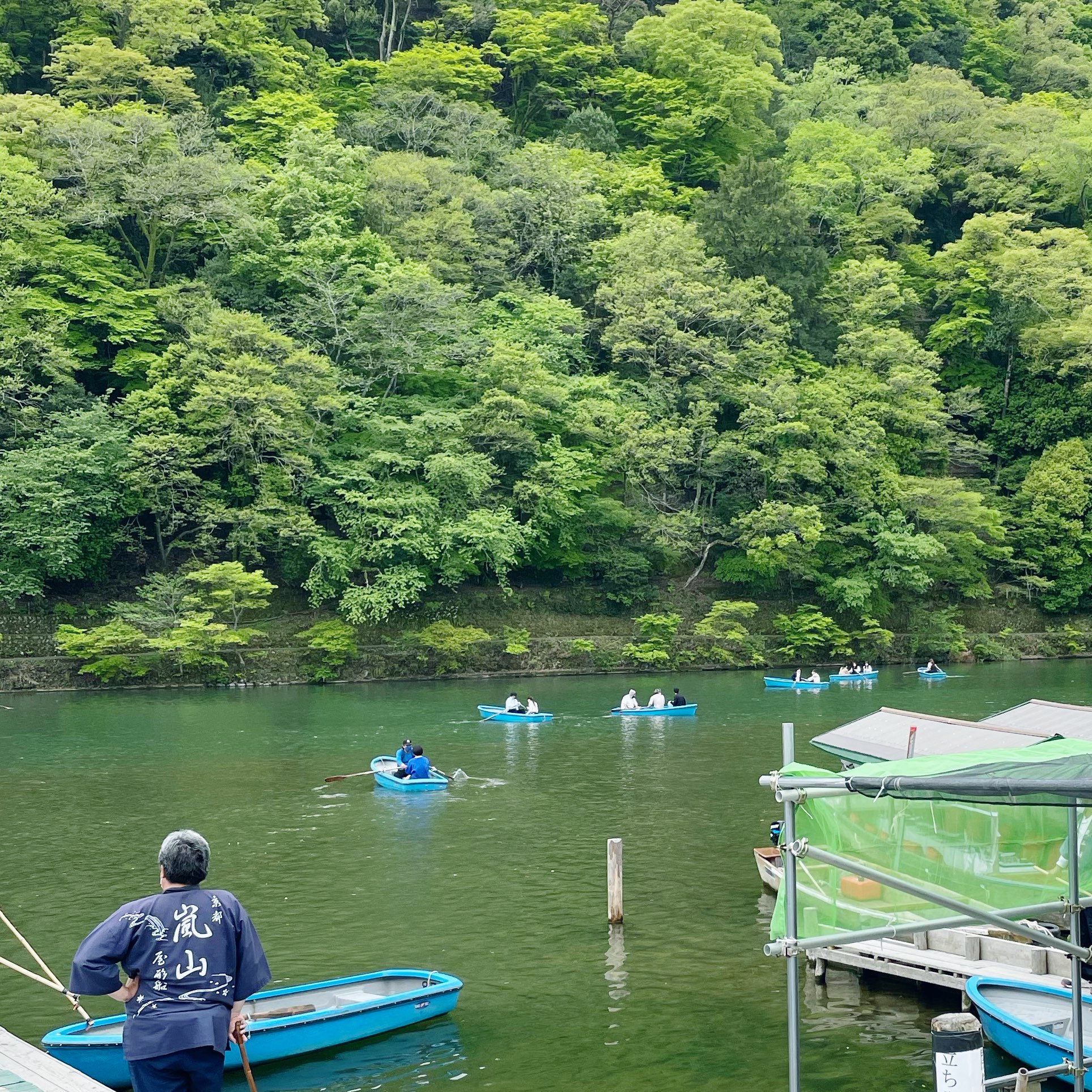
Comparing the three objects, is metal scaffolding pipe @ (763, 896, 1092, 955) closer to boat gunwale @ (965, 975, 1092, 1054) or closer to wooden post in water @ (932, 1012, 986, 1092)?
wooden post in water @ (932, 1012, 986, 1092)

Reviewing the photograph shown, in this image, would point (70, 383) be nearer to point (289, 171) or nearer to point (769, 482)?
point (289, 171)

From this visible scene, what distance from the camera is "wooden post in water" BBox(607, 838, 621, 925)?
14.8 metres

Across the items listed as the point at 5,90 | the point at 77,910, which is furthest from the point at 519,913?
the point at 5,90

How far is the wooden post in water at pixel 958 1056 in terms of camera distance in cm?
668

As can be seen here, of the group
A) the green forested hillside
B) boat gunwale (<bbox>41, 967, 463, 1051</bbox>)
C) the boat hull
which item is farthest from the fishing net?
the green forested hillside

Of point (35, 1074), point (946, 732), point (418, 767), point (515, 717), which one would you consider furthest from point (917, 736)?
→ point (515, 717)

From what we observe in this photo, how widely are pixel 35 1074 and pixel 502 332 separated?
46134 millimetres

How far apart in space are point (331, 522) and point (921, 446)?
26384 mm

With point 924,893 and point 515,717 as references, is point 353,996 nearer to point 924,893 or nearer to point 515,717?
point 924,893

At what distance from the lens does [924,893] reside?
7.59 metres

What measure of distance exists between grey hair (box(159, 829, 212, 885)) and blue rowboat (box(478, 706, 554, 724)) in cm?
2652

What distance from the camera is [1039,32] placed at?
8369cm

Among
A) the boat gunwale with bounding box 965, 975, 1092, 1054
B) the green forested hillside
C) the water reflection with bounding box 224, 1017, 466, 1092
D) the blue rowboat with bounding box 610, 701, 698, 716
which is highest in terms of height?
the green forested hillside

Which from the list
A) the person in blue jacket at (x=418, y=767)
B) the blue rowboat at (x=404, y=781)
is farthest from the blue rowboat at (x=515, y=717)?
the person in blue jacket at (x=418, y=767)
